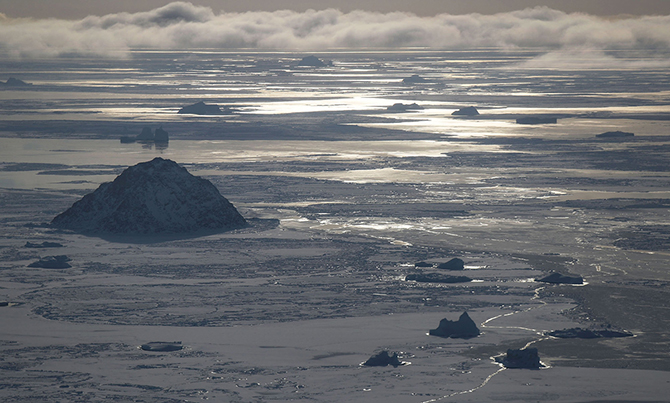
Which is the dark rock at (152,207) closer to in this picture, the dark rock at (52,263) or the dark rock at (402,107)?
the dark rock at (52,263)

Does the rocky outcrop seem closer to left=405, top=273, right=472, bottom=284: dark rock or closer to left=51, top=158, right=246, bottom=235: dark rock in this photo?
left=51, top=158, right=246, bottom=235: dark rock

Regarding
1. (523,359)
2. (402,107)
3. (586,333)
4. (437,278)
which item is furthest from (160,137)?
(523,359)

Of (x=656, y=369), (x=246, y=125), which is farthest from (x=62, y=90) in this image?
(x=656, y=369)

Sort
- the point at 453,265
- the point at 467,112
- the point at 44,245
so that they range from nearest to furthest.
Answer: the point at 453,265
the point at 44,245
the point at 467,112

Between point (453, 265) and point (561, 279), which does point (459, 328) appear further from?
point (453, 265)

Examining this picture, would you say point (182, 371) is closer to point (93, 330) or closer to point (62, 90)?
point (93, 330)

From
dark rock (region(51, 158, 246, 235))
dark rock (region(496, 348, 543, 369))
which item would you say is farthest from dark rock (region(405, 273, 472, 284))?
dark rock (region(51, 158, 246, 235))

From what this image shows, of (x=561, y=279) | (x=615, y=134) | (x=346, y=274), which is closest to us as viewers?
(x=561, y=279)
